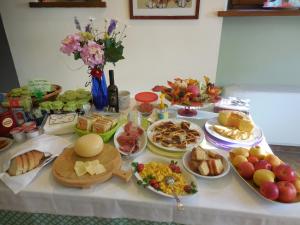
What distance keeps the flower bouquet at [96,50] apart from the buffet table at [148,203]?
0.52 meters

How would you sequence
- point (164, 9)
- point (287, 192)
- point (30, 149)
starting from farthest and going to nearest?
point (164, 9), point (30, 149), point (287, 192)

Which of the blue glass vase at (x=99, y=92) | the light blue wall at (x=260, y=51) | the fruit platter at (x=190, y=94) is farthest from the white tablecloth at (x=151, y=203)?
the light blue wall at (x=260, y=51)

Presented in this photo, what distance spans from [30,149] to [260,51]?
180cm

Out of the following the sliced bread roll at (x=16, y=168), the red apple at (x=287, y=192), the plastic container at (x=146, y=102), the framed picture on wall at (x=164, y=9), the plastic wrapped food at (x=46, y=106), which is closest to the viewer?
the red apple at (x=287, y=192)

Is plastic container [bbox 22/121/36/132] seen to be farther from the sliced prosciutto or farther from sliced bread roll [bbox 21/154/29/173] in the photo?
the sliced prosciutto

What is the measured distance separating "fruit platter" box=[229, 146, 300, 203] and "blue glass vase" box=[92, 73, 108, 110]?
0.73 meters

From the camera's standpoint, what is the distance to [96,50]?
0.96m

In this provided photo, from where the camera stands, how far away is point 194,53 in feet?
6.07

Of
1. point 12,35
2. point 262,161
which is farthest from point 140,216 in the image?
point 12,35

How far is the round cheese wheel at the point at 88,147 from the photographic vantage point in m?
0.80

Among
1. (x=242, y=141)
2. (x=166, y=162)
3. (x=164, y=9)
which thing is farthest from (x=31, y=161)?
(x=164, y=9)

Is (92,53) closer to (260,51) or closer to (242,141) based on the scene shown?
(242,141)

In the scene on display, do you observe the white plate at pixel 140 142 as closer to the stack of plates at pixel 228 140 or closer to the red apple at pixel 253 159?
the stack of plates at pixel 228 140

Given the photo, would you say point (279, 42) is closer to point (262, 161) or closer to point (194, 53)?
point (194, 53)
